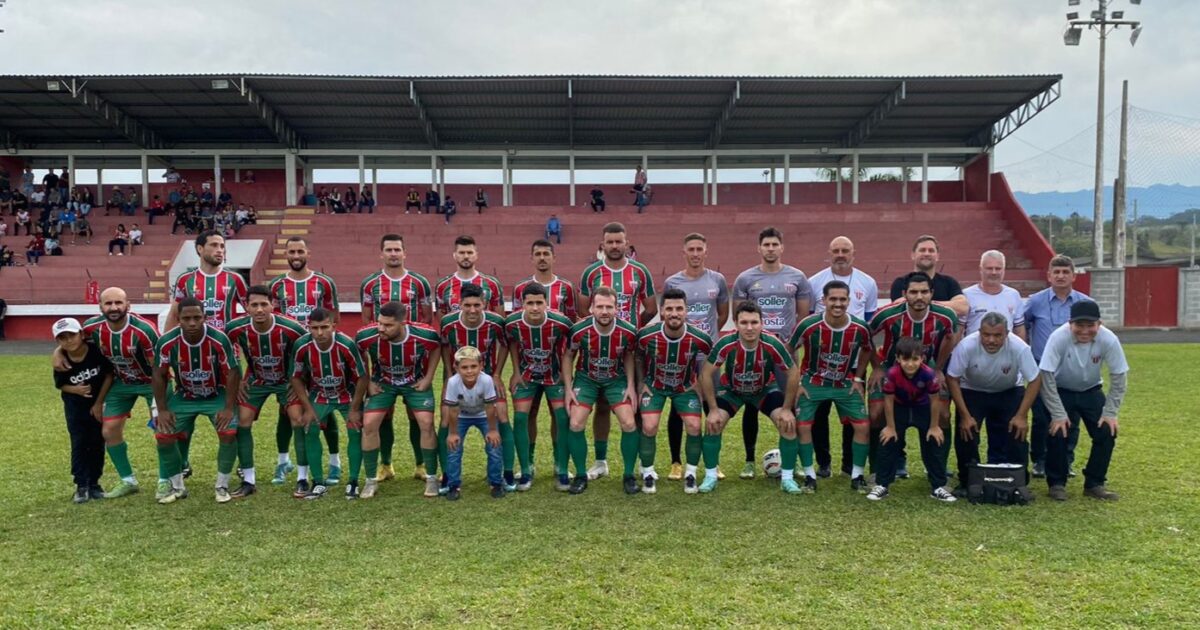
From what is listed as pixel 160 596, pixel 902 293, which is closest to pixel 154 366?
pixel 160 596

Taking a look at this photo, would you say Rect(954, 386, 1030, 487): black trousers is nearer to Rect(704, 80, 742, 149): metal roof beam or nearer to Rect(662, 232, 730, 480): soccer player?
Rect(662, 232, 730, 480): soccer player

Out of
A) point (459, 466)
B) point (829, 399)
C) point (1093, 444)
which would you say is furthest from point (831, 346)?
point (459, 466)

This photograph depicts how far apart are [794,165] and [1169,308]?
1419 centimetres

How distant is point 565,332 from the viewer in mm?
6168

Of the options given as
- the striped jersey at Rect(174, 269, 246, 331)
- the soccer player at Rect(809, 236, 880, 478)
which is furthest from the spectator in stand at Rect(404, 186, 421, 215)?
the soccer player at Rect(809, 236, 880, 478)

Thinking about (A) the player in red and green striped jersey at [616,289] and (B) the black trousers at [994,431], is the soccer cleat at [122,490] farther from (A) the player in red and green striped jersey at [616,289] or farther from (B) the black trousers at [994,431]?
(B) the black trousers at [994,431]

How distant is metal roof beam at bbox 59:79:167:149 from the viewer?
25.1 m

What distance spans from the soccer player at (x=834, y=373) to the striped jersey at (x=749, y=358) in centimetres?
21

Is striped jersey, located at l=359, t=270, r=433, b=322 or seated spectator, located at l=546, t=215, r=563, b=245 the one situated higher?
seated spectator, located at l=546, t=215, r=563, b=245

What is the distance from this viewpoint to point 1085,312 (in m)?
5.55

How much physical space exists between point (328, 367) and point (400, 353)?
0.59m

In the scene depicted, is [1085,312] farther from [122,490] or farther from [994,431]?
[122,490]

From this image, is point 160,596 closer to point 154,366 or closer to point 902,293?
point 154,366

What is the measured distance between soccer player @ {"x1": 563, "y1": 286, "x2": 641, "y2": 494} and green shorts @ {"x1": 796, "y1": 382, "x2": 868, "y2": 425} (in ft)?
4.50
